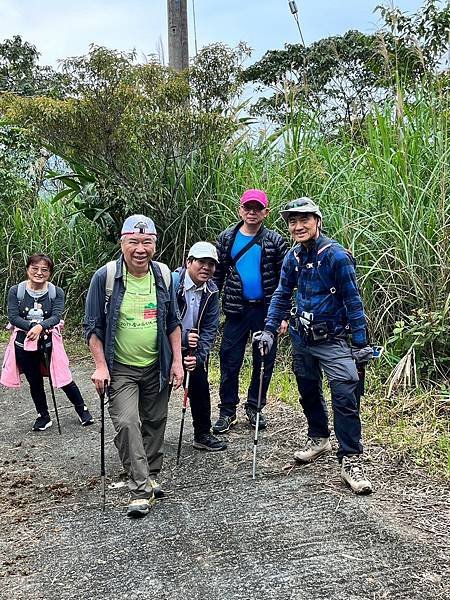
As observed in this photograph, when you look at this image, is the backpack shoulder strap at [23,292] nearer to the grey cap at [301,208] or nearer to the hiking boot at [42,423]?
the hiking boot at [42,423]

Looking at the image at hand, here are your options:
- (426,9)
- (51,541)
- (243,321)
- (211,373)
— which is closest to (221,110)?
(426,9)

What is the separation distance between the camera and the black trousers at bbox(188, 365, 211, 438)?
486 cm

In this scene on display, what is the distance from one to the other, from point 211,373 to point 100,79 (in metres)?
3.64

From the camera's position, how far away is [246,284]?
17.1 ft

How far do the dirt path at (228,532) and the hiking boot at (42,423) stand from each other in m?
0.65

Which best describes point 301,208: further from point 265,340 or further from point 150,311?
point 150,311

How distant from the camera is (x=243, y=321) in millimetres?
5301

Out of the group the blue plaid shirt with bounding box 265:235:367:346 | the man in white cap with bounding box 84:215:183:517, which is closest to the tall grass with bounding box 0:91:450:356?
the blue plaid shirt with bounding box 265:235:367:346

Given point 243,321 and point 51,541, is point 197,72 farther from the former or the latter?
point 51,541

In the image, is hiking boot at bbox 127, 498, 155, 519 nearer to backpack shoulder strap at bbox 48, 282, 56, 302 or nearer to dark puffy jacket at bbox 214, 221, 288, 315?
dark puffy jacket at bbox 214, 221, 288, 315

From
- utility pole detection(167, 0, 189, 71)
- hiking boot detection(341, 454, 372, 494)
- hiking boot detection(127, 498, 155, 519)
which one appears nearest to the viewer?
hiking boot detection(127, 498, 155, 519)

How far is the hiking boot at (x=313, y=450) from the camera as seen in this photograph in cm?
457

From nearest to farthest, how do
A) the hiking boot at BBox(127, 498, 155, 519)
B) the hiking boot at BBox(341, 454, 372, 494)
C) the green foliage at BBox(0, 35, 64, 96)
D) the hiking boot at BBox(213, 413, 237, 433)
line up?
the hiking boot at BBox(127, 498, 155, 519) < the hiking boot at BBox(341, 454, 372, 494) < the hiking boot at BBox(213, 413, 237, 433) < the green foliage at BBox(0, 35, 64, 96)

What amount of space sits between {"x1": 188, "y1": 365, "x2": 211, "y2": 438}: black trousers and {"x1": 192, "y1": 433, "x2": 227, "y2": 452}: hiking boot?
0.10 feet
